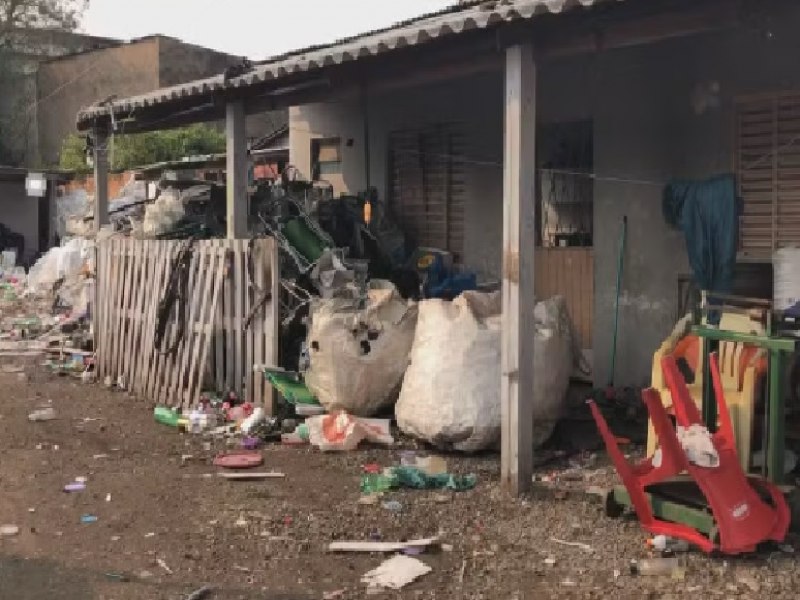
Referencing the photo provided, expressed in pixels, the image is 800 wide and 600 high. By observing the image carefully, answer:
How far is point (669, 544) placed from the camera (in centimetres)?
455

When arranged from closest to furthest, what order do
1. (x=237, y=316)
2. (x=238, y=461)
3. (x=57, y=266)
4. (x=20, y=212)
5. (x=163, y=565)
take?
(x=163, y=565)
(x=238, y=461)
(x=237, y=316)
(x=57, y=266)
(x=20, y=212)

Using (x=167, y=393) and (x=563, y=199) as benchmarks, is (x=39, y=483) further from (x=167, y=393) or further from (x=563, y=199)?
(x=563, y=199)

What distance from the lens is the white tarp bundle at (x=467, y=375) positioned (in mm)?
6367

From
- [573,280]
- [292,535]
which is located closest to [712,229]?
[573,280]

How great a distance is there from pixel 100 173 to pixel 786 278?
27.0ft

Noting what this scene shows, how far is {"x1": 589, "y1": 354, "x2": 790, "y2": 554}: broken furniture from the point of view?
170 inches

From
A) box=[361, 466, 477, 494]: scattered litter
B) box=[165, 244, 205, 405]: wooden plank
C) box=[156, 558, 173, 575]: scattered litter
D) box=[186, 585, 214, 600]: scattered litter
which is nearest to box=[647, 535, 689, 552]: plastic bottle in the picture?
box=[361, 466, 477, 494]: scattered litter

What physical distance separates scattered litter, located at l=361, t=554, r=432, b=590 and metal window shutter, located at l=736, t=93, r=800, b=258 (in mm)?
4291

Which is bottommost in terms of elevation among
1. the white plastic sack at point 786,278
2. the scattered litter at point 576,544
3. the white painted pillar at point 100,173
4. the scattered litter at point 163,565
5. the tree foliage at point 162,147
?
the scattered litter at point 163,565

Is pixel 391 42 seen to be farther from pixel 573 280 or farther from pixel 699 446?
pixel 573 280

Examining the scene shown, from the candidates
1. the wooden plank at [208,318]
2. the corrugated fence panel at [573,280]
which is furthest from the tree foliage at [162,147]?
the corrugated fence panel at [573,280]

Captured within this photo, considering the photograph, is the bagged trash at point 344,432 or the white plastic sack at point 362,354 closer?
the bagged trash at point 344,432

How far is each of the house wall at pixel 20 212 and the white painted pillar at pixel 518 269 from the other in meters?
21.7

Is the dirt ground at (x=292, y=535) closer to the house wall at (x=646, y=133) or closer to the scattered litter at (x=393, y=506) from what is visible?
the scattered litter at (x=393, y=506)
